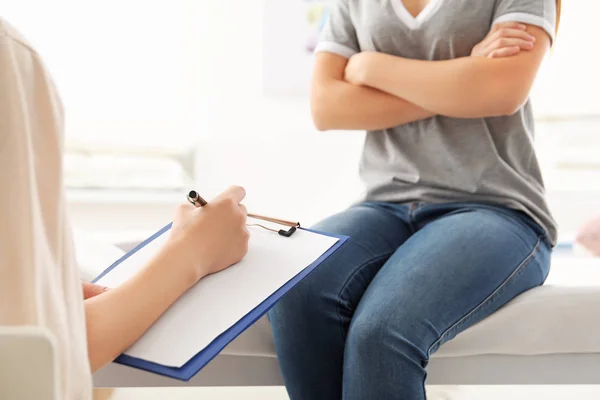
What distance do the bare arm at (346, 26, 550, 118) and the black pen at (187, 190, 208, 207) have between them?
21.8 inches

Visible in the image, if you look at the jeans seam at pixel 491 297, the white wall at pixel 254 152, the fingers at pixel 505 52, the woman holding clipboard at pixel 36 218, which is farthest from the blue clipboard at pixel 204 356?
the white wall at pixel 254 152

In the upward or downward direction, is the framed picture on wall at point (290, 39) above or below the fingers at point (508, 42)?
below

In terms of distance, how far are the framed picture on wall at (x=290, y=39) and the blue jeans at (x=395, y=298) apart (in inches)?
77.8

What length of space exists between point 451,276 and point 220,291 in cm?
38

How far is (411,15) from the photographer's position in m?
1.32

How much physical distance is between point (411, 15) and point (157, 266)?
82 cm

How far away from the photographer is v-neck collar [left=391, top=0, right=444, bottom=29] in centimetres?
128

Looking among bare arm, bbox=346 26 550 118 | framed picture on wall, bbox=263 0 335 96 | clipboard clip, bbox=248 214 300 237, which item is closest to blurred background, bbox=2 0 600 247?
framed picture on wall, bbox=263 0 335 96

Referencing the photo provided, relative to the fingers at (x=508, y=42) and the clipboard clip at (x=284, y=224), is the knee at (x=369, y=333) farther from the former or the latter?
the fingers at (x=508, y=42)

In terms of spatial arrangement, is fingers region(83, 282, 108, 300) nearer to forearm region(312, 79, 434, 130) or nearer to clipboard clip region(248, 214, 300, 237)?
clipboard clip region(248, 214, 300, 237)

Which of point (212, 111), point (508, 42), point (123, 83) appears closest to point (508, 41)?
point (508, 42)

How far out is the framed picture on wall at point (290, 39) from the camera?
3053 mm

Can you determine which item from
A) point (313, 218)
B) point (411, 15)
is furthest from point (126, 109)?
point (411, 15)

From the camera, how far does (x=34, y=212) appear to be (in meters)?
0.48
